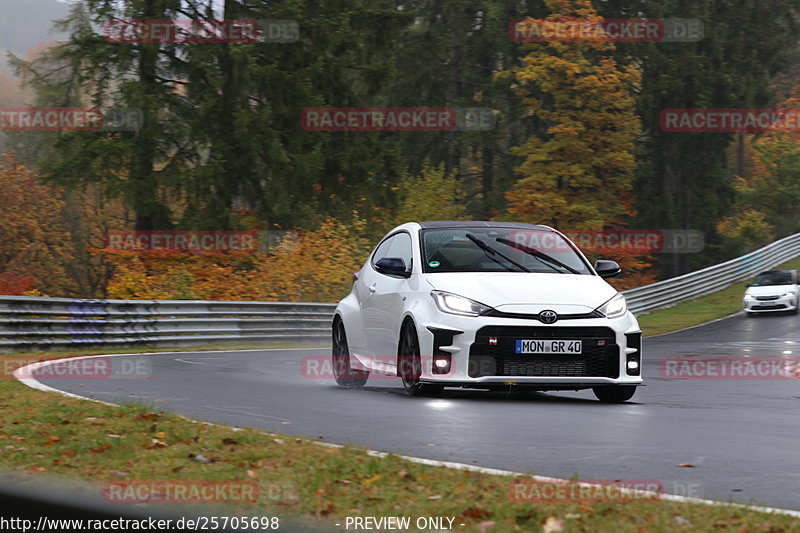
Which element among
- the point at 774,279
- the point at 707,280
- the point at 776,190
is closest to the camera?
the point at 774,279

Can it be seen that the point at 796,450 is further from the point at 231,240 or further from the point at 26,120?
the point at 26,120

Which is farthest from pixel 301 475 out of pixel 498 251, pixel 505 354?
pixel 498 251

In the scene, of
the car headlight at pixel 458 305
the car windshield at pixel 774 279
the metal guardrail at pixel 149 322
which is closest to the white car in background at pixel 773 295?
the car windshield at pixel 774 279

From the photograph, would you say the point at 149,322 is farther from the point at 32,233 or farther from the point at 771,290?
the point at 32,233

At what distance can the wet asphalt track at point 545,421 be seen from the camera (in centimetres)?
676

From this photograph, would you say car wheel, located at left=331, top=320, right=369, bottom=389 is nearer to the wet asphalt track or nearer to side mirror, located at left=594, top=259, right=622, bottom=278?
the wet asphalt track

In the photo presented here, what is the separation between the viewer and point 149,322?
22938 mm

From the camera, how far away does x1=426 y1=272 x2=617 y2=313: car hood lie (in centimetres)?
1078

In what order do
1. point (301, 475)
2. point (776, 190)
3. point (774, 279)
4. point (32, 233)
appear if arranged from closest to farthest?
point (301, 475)
point (774, 279)
point (32, 233)
point (776, 190)

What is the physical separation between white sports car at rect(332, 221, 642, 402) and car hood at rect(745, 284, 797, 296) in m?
26.8

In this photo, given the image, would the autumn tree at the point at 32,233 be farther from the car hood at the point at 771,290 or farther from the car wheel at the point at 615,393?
the car wheel at the point at 615,393

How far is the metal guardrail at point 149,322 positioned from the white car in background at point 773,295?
50.0ft

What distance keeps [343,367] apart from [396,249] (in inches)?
56.6

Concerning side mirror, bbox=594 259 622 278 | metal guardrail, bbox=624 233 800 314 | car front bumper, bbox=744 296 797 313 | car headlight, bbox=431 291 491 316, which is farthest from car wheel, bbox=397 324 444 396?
car front bumper, bbox=744 296 797 313
